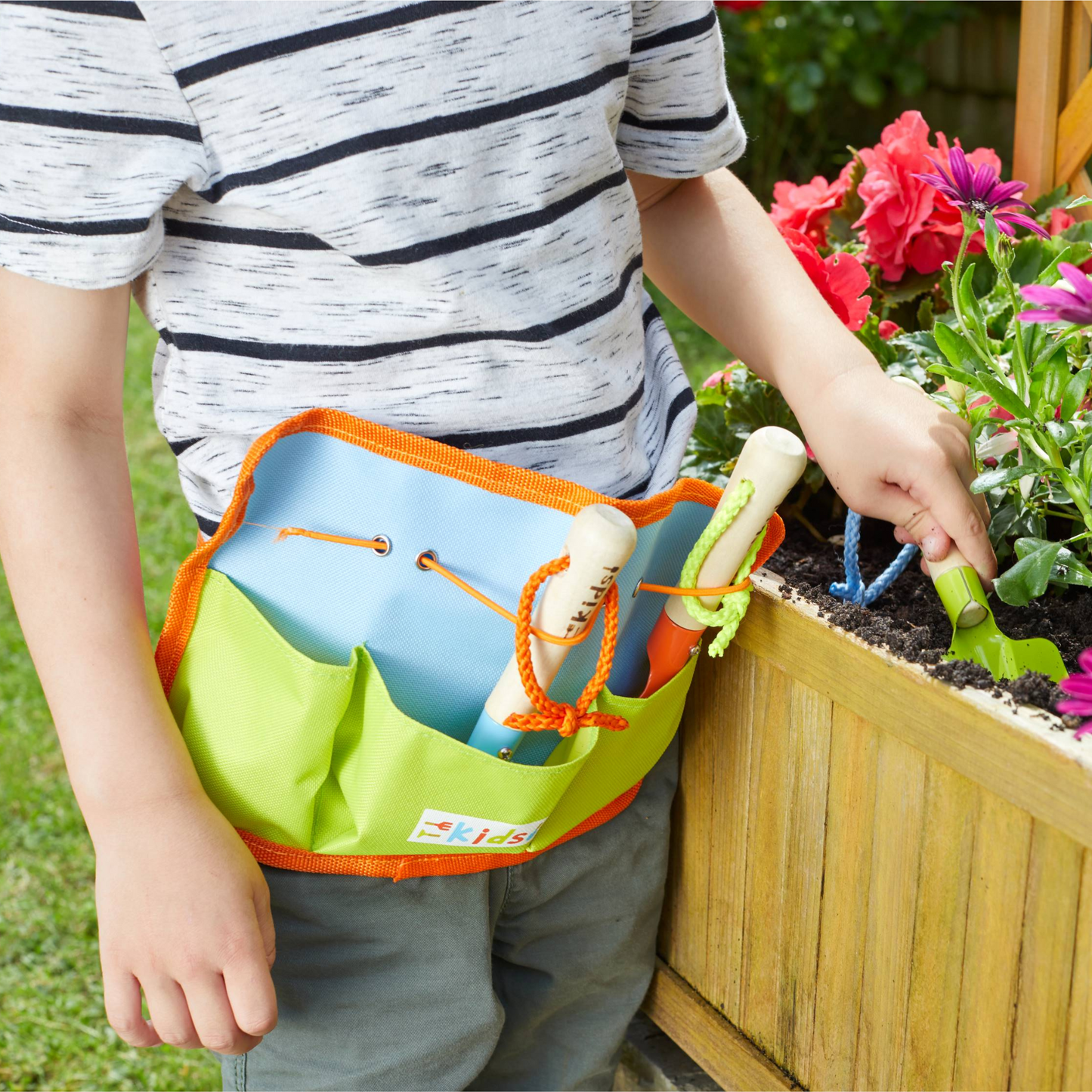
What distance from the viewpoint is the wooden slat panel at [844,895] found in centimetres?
80

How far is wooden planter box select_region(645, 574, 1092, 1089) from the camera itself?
2.23 ft

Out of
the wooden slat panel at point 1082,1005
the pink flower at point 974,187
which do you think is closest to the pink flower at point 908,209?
the pink flower at point 974,187

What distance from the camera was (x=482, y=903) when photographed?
32.7 inches

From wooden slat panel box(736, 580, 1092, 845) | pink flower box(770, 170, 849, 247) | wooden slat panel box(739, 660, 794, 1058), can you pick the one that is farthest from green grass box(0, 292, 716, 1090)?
pink flower box(770, 170, 849, 247)

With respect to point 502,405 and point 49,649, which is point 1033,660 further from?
point 49,649

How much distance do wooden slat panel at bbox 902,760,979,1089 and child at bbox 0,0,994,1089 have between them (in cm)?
16

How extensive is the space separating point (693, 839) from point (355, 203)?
616 mm

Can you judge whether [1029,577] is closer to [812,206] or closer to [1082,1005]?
[1082,1005]

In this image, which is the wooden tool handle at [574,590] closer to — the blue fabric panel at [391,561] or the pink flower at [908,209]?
the blue fabric panel at [391,561]

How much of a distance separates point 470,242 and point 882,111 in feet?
12.4

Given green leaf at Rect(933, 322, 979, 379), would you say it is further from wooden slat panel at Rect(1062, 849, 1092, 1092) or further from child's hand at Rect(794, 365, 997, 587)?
wooden slat panel at Rect(1062, 849, 1092, 1092)

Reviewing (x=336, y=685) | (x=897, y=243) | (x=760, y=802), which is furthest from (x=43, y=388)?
(x=897, y=243)

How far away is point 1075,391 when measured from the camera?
737 millimetres

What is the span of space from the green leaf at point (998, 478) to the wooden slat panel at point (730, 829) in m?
0.23
